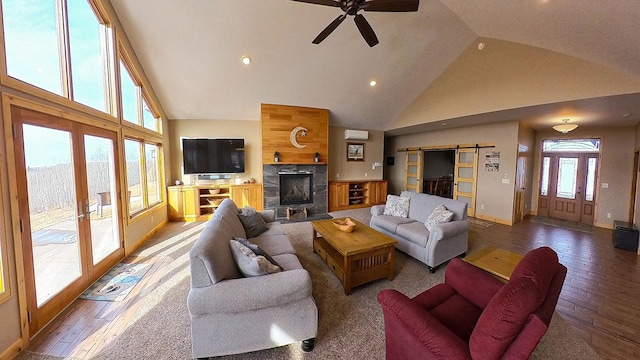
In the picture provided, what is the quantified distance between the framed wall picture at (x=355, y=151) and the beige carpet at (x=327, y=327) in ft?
15.3

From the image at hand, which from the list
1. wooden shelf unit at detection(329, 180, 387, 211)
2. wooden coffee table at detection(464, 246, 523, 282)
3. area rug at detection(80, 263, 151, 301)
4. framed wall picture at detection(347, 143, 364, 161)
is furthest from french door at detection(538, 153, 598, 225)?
area rug at detection(80, 263, 151, 301)

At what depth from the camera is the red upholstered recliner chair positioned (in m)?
1.01

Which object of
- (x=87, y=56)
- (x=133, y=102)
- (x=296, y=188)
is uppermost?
(x=87, y=56)

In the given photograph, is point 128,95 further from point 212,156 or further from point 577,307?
point 577,307

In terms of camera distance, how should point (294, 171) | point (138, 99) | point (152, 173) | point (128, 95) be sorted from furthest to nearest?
1. point (294, 171)
2. point (152, 173)
3. point (138, 99)
4. point (128, 95)

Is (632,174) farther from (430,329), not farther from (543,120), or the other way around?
(430,329)

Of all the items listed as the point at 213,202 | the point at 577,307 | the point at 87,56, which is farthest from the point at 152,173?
the point at 577,307

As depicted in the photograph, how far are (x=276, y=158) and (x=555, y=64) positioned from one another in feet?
18.1

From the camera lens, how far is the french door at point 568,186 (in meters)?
5.61

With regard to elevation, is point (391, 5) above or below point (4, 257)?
above

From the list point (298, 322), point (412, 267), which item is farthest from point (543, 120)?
point (298, 322)

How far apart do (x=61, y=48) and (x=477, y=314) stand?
4873 mm

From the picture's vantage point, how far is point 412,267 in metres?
3.17

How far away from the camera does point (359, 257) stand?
8.48 ft
